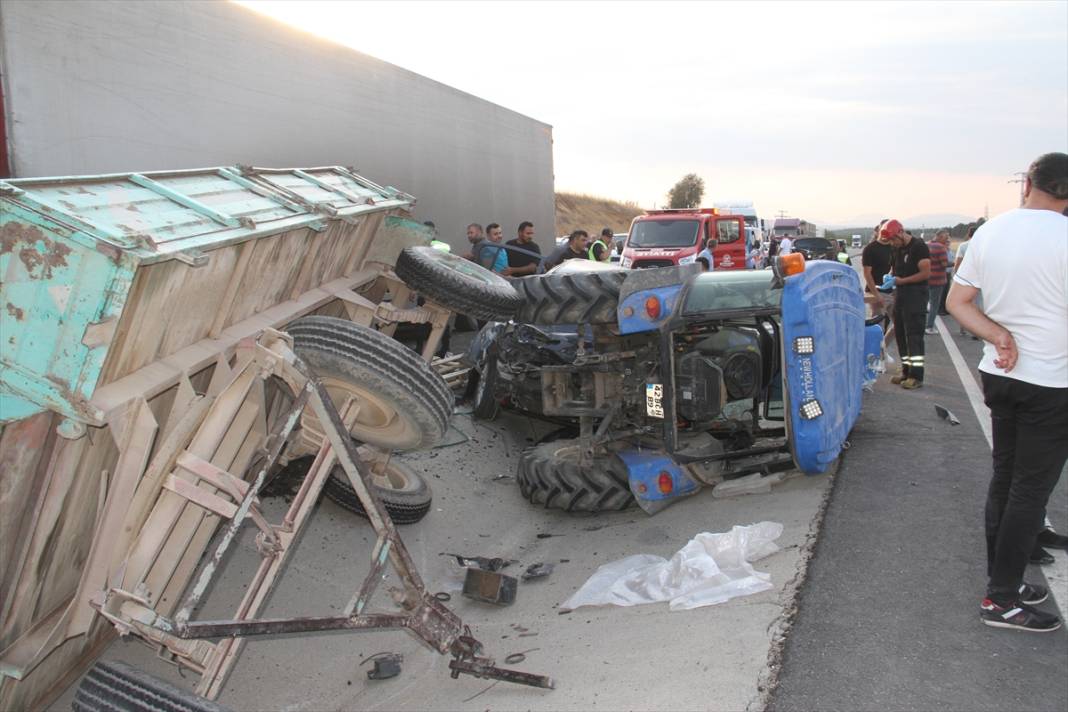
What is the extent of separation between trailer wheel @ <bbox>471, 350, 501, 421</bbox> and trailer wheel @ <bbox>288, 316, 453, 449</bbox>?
248cm

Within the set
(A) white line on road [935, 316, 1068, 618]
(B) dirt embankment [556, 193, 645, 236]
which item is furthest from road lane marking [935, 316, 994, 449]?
→ (B) dirt embankment [556, 193, 645, 236]

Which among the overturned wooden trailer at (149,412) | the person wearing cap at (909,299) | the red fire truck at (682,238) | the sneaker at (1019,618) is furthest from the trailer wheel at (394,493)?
the red fire truck at (682,238)

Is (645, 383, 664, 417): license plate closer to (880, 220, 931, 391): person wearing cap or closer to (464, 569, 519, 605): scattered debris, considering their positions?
(464, 569, 519, 605): scattered debris

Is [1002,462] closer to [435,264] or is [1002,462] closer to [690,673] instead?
[690,673]

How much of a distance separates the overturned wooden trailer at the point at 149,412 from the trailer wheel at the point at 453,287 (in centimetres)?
115

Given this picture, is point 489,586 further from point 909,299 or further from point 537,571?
point 909,299

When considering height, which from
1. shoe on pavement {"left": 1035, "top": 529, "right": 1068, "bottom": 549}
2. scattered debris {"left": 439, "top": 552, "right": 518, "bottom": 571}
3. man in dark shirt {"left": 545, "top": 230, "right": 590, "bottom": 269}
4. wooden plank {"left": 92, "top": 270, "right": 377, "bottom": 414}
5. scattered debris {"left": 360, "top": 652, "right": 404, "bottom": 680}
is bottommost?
scattered debris {"left": 360, "top": 652, "right": 404, "bottom": 680}

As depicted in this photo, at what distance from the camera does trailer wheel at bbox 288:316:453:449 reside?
3.57 m

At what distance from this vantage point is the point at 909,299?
28.3ft

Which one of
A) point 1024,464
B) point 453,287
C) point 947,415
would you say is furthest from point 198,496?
point 947,415

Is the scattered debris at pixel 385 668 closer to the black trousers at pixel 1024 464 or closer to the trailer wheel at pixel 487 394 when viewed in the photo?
the black trousers at pixel 1024 464

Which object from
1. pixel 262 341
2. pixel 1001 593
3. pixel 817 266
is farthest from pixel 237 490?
pixel 817 266

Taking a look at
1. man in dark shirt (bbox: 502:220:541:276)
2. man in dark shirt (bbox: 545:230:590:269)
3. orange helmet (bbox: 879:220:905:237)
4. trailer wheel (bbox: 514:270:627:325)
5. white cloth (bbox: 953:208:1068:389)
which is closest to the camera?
white cloth (bbox: 953:208:1068:389)

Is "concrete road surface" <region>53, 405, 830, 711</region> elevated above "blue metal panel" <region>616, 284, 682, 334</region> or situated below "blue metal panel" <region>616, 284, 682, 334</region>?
below
